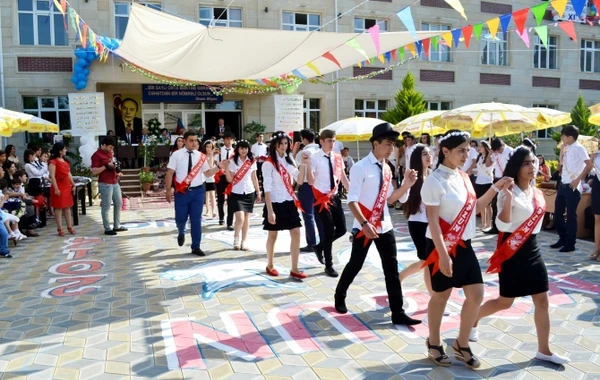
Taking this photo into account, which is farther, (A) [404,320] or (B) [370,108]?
(B) [370,108]

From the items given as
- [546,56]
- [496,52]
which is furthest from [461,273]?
[546,56]

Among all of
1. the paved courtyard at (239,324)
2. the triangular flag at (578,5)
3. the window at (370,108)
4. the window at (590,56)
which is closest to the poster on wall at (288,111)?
the window at (370,108)

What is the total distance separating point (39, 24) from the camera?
16688mm

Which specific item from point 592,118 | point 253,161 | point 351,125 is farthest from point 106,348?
point 351,125

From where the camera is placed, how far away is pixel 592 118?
7.72 metres

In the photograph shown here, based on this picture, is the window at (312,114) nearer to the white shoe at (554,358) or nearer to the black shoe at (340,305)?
the black shoe at (340,305)

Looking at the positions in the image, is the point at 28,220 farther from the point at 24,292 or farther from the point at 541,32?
the point at 541,32

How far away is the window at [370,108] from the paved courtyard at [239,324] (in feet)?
46.6

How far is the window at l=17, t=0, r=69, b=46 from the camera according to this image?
648 inches

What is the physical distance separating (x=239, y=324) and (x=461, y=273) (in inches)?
79.6

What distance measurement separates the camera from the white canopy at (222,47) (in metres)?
6.80

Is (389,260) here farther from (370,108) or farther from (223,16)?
(370,108)

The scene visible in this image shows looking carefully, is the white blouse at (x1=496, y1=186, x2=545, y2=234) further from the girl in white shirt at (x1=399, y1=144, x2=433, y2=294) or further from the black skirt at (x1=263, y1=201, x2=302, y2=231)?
the black skirt at (x1=263, y1=201, x2=302, y2=231)

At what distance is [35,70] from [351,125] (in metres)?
11.0
